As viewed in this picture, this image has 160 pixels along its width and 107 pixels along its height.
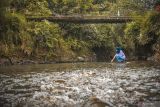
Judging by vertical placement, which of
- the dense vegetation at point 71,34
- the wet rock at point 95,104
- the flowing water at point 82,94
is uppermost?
the wet rock at point 95,104

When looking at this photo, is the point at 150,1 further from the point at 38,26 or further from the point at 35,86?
the point at 35,86

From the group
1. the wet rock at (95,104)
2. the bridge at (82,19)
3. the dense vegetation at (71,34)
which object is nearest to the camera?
the wet rock at (95,104)

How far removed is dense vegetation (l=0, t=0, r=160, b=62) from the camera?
33250 mm

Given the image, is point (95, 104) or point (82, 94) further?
point (82, 94)

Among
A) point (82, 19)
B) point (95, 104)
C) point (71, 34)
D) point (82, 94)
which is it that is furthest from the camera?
point (71, 34)

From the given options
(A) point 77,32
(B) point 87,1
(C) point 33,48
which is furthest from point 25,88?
(B) point 87,1

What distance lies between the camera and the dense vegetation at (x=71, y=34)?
33250mm

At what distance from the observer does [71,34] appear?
47344 mm

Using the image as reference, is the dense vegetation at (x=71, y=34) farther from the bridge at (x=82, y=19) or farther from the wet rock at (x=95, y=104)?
the wet rock at (x=95, y=104)

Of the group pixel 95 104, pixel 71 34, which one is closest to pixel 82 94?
pixel 95 104

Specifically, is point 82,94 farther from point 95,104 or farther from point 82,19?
point 82,19

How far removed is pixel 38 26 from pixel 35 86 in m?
26.3

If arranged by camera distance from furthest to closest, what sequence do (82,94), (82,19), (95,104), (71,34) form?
(71,34) → (82,19) → (82,94) → (95,104)

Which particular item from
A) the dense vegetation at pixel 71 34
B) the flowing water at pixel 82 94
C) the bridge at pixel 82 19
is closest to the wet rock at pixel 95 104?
the flowing water at pixel 82 94
